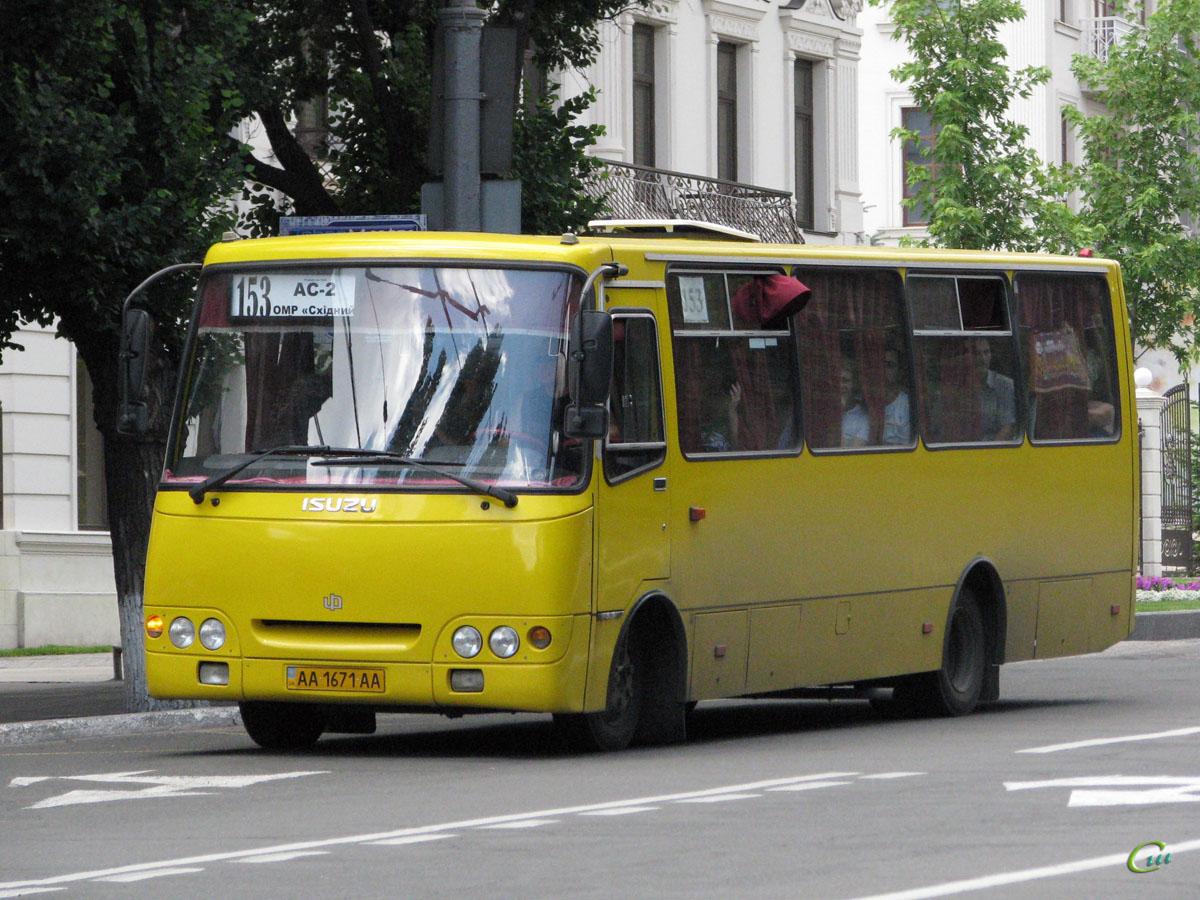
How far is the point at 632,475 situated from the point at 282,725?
7.97 feet

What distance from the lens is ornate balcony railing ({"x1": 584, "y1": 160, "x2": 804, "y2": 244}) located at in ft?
106

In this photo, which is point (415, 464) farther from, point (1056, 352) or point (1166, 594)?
point (1166, 594)

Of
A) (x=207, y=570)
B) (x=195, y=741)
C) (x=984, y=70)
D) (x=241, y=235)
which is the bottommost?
(x=195, y=741)

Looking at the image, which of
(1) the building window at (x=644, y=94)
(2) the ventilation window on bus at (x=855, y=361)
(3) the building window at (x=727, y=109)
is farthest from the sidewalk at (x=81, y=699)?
(3) the building window at (x=727, y=109)

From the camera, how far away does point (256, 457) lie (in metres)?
13.4

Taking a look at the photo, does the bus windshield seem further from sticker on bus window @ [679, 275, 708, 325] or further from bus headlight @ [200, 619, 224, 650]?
sticker on bus window @ [679, 275, 708, 325]

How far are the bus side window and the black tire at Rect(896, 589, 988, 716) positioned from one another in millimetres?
3496

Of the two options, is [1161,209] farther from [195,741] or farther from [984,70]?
[195,741]

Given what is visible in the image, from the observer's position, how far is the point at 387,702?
42.7 feet

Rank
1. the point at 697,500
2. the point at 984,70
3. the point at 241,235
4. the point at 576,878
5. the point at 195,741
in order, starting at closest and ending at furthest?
the point at 576,878 → the point at 697,500 → the point at 195,741 → the point at 241,235 → the point at 984,70

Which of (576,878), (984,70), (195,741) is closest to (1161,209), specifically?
(984,70)

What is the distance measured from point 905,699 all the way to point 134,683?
5041 millimetres

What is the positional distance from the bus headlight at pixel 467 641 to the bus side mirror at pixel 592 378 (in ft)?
3.47

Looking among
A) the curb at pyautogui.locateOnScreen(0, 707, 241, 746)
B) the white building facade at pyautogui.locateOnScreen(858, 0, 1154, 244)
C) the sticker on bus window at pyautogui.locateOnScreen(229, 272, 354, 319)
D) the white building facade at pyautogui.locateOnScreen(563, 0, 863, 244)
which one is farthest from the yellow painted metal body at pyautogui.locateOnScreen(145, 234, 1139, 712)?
the white building facade at pyautogui.locateOnScreen(858, 0, 1154, 244)
